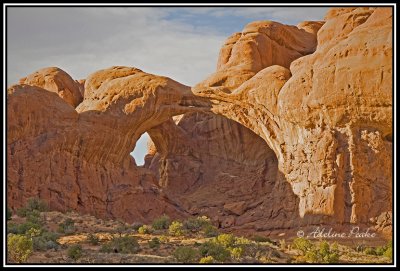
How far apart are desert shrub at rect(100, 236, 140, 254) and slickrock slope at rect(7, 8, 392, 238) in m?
10.3

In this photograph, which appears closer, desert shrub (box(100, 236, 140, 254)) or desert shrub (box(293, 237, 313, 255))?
desert shrub (box(100, 236, 140, 254))

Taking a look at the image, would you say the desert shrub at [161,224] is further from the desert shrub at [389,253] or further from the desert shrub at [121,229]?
the desert shrub at [389,253]

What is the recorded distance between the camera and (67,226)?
33.2m

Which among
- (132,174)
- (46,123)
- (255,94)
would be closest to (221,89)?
(255,94)

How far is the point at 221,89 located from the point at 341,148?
8049mm

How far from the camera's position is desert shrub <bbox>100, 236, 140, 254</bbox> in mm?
27984

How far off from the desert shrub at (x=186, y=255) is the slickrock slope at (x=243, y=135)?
492 inches

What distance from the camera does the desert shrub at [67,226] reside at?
106 ft

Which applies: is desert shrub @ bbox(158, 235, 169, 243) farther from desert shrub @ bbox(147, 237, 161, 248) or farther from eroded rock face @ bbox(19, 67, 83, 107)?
eroded rock face @ bbox(19, 67, 83, 107)

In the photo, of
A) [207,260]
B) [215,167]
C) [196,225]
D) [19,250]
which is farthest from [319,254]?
[215,167]

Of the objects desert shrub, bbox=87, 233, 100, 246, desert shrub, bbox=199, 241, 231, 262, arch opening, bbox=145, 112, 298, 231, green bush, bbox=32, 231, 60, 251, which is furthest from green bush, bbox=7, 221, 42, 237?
arch opening, bbox=145, 112, 298, 231

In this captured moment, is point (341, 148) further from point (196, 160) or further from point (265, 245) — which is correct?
point (196, 160)

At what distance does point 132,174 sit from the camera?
44250 millimetres

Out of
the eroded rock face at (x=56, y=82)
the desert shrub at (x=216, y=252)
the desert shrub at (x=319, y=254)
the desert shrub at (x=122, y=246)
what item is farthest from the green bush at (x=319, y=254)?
the eroded rock face at (x=56, y=82)
